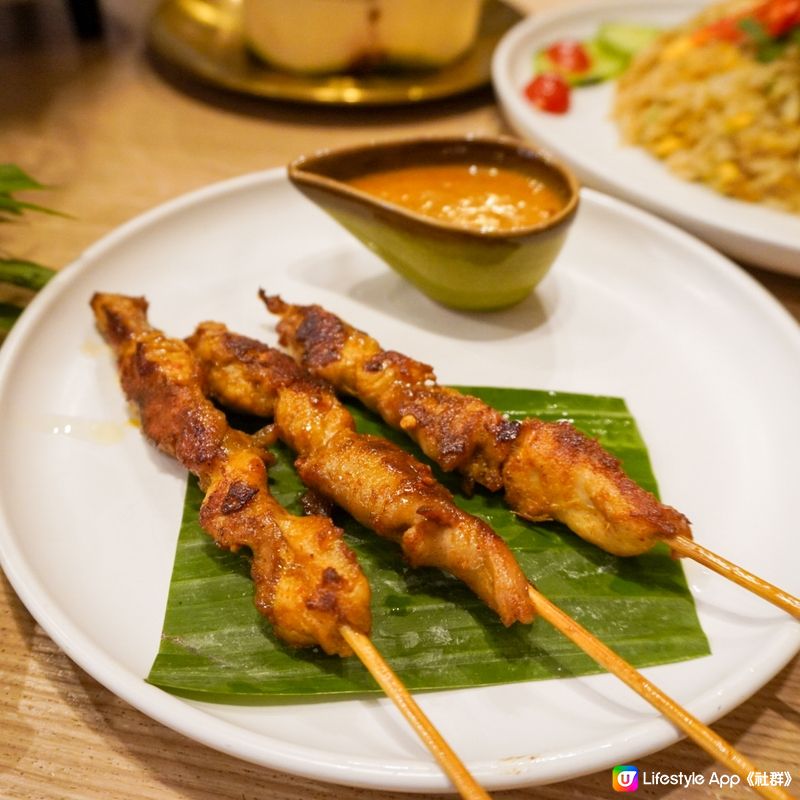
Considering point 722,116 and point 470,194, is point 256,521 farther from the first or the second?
point 722,116

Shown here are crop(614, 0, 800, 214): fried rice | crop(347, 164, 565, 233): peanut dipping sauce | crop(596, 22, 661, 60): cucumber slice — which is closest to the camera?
crop(347, 164, 565, 233): peanut dipping sauce

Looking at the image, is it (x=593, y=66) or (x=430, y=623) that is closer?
(x=430, y=623)

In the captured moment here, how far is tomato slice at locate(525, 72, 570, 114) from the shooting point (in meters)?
4.62

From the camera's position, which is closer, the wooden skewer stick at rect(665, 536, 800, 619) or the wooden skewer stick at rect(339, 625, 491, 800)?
the wooden skewer stick at rect(339, 625, 491, 800)

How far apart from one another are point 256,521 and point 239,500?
10cm

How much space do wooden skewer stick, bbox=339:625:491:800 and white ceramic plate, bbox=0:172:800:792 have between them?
128mm

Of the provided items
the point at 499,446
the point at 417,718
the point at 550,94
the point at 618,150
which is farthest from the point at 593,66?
the point at 417,718

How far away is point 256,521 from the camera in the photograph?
6.98 feet

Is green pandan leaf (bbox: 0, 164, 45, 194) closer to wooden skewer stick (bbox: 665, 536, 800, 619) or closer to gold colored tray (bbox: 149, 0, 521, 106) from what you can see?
gold colored tray (bbox: 149, 0, 521, 106)

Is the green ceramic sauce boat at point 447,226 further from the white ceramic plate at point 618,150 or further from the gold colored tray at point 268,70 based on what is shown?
the gold colored tray at point 268,70

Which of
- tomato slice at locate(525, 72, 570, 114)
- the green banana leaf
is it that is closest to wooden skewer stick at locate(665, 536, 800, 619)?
the green banana leaf

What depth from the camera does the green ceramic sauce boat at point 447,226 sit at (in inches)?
115

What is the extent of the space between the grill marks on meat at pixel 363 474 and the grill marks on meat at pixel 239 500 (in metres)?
0.12

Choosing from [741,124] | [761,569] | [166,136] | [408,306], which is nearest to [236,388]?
[408,306]
